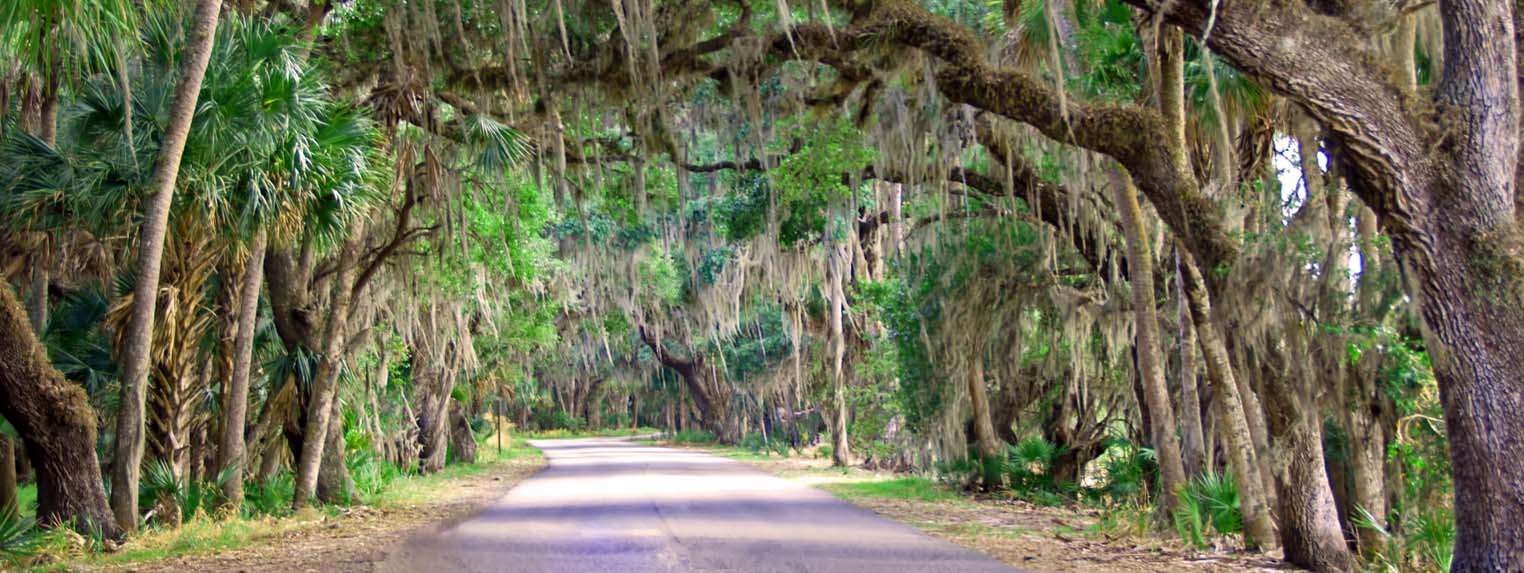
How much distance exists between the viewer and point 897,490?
17938 mm

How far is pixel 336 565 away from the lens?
8719 millimetres

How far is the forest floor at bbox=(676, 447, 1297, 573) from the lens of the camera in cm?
889

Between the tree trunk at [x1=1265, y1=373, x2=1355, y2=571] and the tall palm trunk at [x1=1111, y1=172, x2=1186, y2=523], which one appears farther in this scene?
the tall palm trunk at [x1=1111, y1=172, x2=1186, y2=523]

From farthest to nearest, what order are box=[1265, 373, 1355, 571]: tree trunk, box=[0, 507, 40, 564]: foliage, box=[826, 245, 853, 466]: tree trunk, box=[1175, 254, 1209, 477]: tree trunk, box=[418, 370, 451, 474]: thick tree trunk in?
box=[418, 370, 451, 474]: thick tree trunk
box=[826, 245, 853, 466]: tree trunk
box=[1175, 254, 1209, 477]: tree trunk
box=[1265, 373, 1355, 571]: tree trunk
box=[0, 507, 40, 564]: foliage

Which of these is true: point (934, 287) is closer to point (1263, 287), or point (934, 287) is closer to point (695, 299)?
point (1263, 287)

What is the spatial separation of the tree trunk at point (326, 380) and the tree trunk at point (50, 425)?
13.0 ft

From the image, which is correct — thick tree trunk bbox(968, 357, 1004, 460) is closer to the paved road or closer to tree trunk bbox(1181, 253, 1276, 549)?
the paved road

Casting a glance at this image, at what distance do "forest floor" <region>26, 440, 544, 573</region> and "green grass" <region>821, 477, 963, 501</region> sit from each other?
17.2 feet

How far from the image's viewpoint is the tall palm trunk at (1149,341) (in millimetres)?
10844

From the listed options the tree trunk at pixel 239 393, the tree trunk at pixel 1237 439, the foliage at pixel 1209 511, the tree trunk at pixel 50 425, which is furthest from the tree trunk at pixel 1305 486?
the tree trunk at pixel 239 393

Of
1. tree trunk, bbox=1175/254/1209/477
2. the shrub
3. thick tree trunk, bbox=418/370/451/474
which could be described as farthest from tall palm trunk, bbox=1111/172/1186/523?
the shrub

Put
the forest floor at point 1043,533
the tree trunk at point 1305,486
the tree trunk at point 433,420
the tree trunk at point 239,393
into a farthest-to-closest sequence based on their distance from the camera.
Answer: the tree trunk at point 433,420, the tree trunk at point 239,393, the forest floor at point 1043,533, the tree trunk at point 1305,486

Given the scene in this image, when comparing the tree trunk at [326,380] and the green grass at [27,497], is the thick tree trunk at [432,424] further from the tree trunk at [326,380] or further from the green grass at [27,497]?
the tree trunk at [326,380]

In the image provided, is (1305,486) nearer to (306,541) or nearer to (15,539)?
(306,541)
